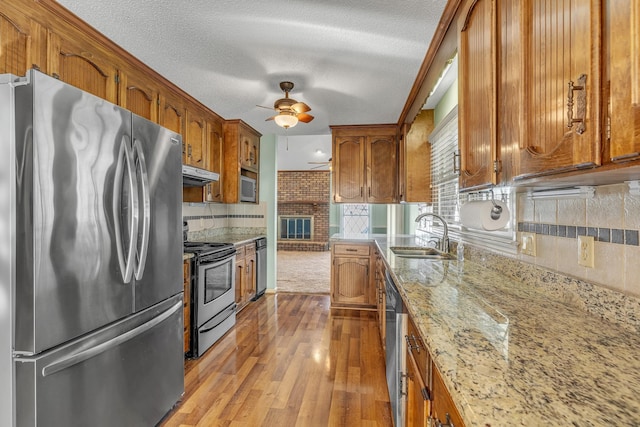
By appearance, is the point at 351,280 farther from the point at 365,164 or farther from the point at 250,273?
the point at 365,164

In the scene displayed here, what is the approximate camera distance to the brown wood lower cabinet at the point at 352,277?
3.79 meters

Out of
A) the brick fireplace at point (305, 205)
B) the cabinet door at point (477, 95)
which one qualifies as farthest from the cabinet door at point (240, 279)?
the brick fireplace at point (305, 205)

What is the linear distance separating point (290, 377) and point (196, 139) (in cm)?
252

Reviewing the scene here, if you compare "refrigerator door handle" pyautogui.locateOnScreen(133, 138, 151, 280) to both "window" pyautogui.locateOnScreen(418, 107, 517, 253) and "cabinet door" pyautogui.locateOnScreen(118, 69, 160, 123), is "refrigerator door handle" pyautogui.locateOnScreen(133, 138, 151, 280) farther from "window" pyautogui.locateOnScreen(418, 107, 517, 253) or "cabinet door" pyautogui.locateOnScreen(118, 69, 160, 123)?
"window" pyautogui.locateOnScreen(418, 107, 517, 253)

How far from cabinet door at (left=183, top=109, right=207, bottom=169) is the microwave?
621 millimetres

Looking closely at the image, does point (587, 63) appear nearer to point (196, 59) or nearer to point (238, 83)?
point (196, 59)

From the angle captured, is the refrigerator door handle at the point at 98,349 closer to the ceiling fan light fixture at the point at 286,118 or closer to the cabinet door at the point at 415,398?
the cabinet door at the point at 415,398

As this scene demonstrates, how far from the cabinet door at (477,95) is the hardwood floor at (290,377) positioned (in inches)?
59.8

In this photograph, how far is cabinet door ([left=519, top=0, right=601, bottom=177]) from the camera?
68cm

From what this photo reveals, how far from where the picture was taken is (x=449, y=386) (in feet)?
2.23

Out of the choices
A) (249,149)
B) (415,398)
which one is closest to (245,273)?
(249,149)

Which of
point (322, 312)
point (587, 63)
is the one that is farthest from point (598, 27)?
point (322, 312)

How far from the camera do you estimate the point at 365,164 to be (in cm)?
418

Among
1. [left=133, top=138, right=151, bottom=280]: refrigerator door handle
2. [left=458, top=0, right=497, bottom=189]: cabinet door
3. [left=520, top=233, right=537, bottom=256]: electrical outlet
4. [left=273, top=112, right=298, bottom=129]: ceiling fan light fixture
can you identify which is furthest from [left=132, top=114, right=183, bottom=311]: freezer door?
[left=520, top=233, right=537, bottom=256]: electrical outlet
